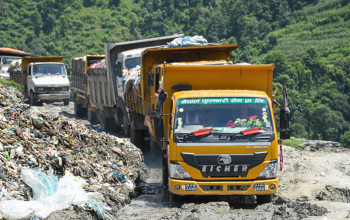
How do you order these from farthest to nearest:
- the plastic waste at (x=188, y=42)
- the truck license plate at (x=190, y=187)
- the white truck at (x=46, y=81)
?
the white truck at (x=46, y=81) → the plastic waste at (x=188, y=42) → the truck license plate at (x=190, y=187)

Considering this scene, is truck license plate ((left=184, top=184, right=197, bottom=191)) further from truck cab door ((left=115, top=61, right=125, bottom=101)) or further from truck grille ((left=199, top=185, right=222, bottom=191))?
truck cab door ((left=115, top=61, right=125, bottom=101))

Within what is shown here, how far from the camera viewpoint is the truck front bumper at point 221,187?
8477mm

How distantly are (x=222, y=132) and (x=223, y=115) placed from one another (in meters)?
0.38

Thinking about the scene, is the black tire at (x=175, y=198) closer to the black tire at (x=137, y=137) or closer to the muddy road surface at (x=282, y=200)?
the muddy road surface at (x=282, y=200)

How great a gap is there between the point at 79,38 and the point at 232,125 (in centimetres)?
8806

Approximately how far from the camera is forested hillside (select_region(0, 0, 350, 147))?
78.1m

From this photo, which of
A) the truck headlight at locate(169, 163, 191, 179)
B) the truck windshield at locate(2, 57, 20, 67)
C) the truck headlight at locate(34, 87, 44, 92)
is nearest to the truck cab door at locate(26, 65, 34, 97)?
the truck headlight at locate(34, 87, 44, 92)

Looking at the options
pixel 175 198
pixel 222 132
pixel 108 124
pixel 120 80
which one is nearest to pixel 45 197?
pixel 175 198

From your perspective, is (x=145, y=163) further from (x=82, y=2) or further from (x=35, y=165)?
(x=82, y=2)

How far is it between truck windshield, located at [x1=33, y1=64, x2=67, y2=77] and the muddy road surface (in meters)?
12.2

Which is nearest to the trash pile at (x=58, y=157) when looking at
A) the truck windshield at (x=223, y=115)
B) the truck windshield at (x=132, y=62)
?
the truck windshield at (x=223, y=115)

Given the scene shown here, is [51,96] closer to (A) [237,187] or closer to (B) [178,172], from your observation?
(B) [178,172]

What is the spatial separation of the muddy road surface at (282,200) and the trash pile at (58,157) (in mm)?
394

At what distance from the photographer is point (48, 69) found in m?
26.1
